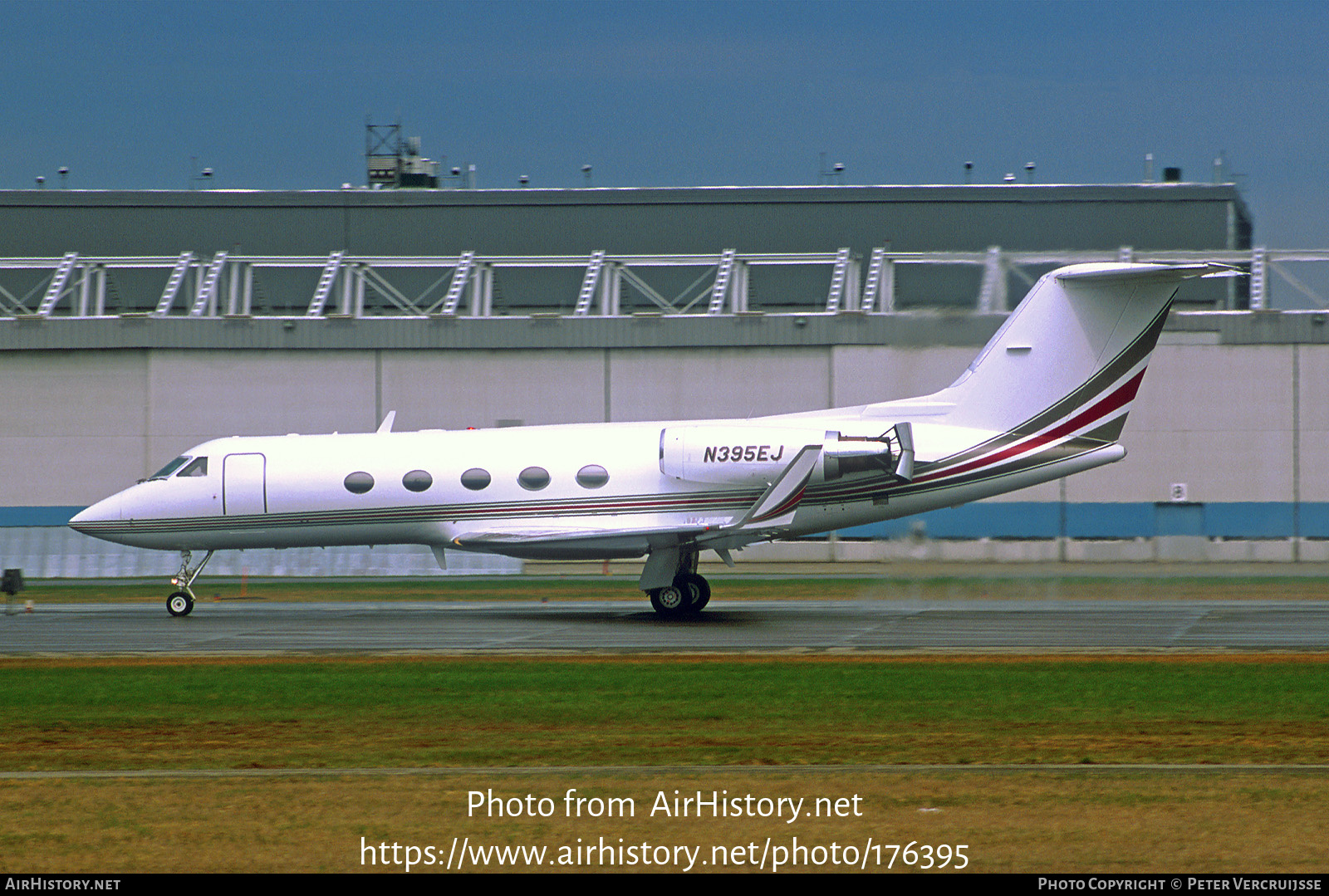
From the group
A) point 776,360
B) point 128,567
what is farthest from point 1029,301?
point 128,567

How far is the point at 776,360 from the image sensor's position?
136ft

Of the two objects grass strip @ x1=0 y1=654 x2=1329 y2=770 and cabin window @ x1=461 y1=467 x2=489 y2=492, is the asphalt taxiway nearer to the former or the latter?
grass strip @ x1=0 y1=654 x2=1329 y2=770

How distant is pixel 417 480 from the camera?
25328mm

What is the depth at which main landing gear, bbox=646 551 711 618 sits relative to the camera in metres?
24.4

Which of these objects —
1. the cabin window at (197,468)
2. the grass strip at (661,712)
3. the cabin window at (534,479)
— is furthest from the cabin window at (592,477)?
the cabin window at (197,468)

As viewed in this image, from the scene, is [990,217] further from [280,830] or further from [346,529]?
[280,830]

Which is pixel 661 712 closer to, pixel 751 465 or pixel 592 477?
pixel 751 465

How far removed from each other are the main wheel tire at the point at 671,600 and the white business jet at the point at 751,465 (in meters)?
0.03

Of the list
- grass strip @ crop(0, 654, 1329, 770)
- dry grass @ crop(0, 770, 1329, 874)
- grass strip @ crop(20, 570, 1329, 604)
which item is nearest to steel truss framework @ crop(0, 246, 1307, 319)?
grass strip @ crop(20, 570, 1329, 604)

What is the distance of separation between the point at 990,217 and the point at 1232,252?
967 cm

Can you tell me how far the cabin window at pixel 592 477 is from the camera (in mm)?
24844

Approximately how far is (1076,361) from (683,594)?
8215mm

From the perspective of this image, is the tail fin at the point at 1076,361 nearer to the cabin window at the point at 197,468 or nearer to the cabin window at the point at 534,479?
the cabin window at the point at 534,479

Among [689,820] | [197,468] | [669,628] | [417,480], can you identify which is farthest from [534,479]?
[689,820]
